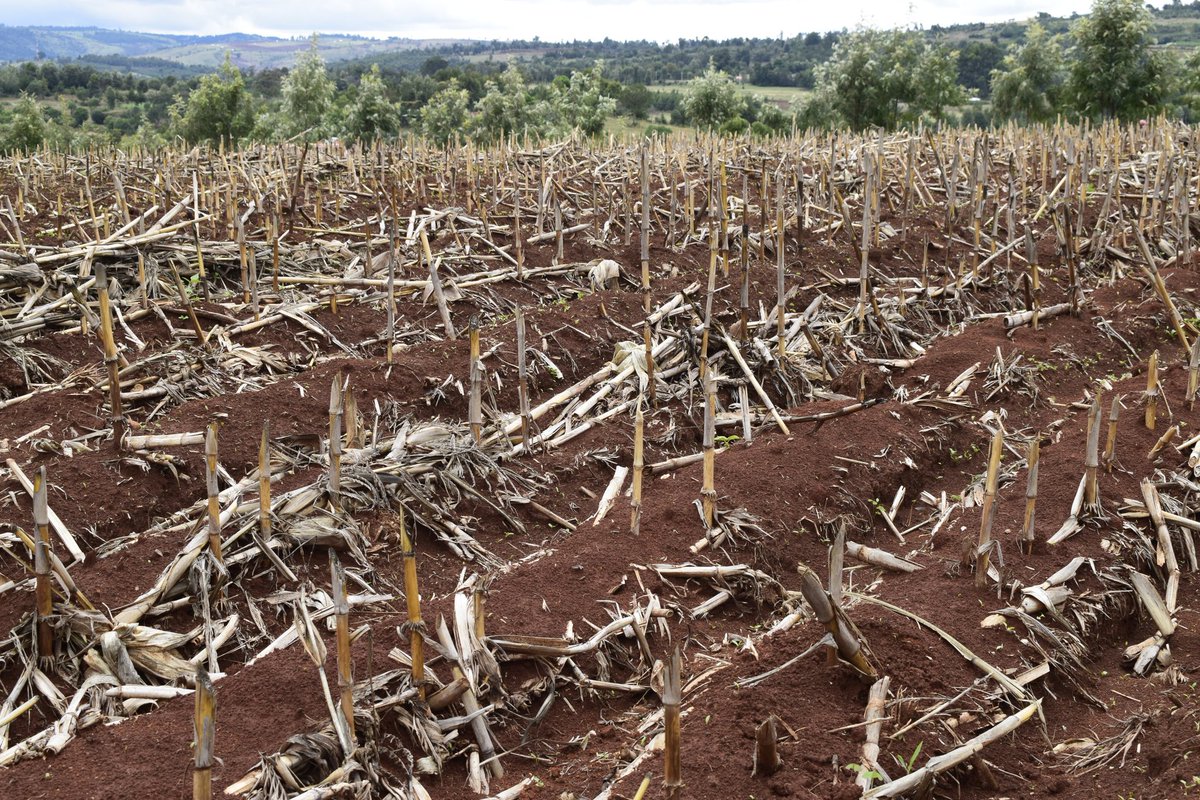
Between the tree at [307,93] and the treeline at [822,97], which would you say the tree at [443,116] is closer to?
the treeline at [822,97]

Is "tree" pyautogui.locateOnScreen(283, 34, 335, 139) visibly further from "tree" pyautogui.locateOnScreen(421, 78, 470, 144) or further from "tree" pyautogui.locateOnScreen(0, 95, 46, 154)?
"tree" pyautogui.locateOnScreen(0, 95, 46, 154)

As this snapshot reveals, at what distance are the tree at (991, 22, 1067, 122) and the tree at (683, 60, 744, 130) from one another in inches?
561

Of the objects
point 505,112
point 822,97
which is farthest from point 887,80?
point 505,112

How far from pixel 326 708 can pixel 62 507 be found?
3093mm

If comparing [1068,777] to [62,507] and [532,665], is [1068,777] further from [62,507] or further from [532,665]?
[62,507]

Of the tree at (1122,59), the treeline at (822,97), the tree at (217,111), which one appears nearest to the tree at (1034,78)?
the treeline at (822,97)

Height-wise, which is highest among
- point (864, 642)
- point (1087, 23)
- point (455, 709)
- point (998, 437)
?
point (1087, 23)

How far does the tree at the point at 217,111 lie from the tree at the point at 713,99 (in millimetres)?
20807

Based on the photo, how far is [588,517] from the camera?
7.83m

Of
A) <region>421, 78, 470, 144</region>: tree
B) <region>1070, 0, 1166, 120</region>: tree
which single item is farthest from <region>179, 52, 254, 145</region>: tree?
<region>1070, 0, 1166, 120</region>: tree

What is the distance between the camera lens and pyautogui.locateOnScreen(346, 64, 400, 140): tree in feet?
153

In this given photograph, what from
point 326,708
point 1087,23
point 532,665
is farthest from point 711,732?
point 1087,23

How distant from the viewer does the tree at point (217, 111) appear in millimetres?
48656

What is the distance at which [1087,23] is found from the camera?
44.3 metres
